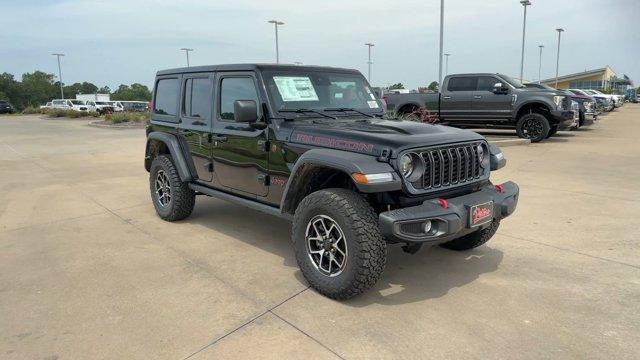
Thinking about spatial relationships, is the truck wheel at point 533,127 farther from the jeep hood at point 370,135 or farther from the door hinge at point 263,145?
the door hinge at point 263,145

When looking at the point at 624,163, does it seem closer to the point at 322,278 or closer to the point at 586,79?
the point at 322,278

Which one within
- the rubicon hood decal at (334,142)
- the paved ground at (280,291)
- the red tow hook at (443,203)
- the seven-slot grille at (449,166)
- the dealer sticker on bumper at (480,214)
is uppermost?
the rubicon hood decal at (334,142)

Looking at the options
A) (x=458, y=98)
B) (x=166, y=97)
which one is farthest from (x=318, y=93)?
(x=458, y=98)

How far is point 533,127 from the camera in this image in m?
13.0

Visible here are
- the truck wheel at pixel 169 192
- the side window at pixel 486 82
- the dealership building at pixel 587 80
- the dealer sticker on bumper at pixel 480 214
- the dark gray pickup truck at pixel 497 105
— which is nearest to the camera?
the dealer sticker on bumper at pixel 480 214

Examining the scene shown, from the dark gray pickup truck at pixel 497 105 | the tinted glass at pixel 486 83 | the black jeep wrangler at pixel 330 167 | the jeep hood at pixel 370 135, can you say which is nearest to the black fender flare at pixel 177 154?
the black jeep wrangler at pixel 330 167

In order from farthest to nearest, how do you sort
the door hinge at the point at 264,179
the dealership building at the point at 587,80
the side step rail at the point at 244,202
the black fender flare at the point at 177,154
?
1. the dealership building at the point at 587,80
2. the black fender flare at the point at 177,154
3. the door hinge at the point at 264,179
4. the side step rail at the point at 244,202

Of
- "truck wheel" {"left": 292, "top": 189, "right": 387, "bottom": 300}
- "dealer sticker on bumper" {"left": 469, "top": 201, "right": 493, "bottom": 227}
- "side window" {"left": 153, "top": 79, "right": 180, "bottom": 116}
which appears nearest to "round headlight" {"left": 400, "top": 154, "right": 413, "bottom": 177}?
"truck wheel" {"left": 292, "top": 189, "right": 387, "bottom": 300}

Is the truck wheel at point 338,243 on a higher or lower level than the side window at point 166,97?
lower

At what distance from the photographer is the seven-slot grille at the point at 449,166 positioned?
3463 mm

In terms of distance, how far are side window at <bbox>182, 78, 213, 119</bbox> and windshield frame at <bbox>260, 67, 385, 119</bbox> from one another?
0.91 metres

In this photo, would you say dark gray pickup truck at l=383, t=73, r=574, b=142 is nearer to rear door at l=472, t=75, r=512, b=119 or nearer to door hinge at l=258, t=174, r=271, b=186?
rear door at l=472, t=75, r=512, b=119

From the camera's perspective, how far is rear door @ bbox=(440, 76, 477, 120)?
44.5 feet

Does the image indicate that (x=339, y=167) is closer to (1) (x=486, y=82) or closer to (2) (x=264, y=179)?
(2) (x=264, y=179)
